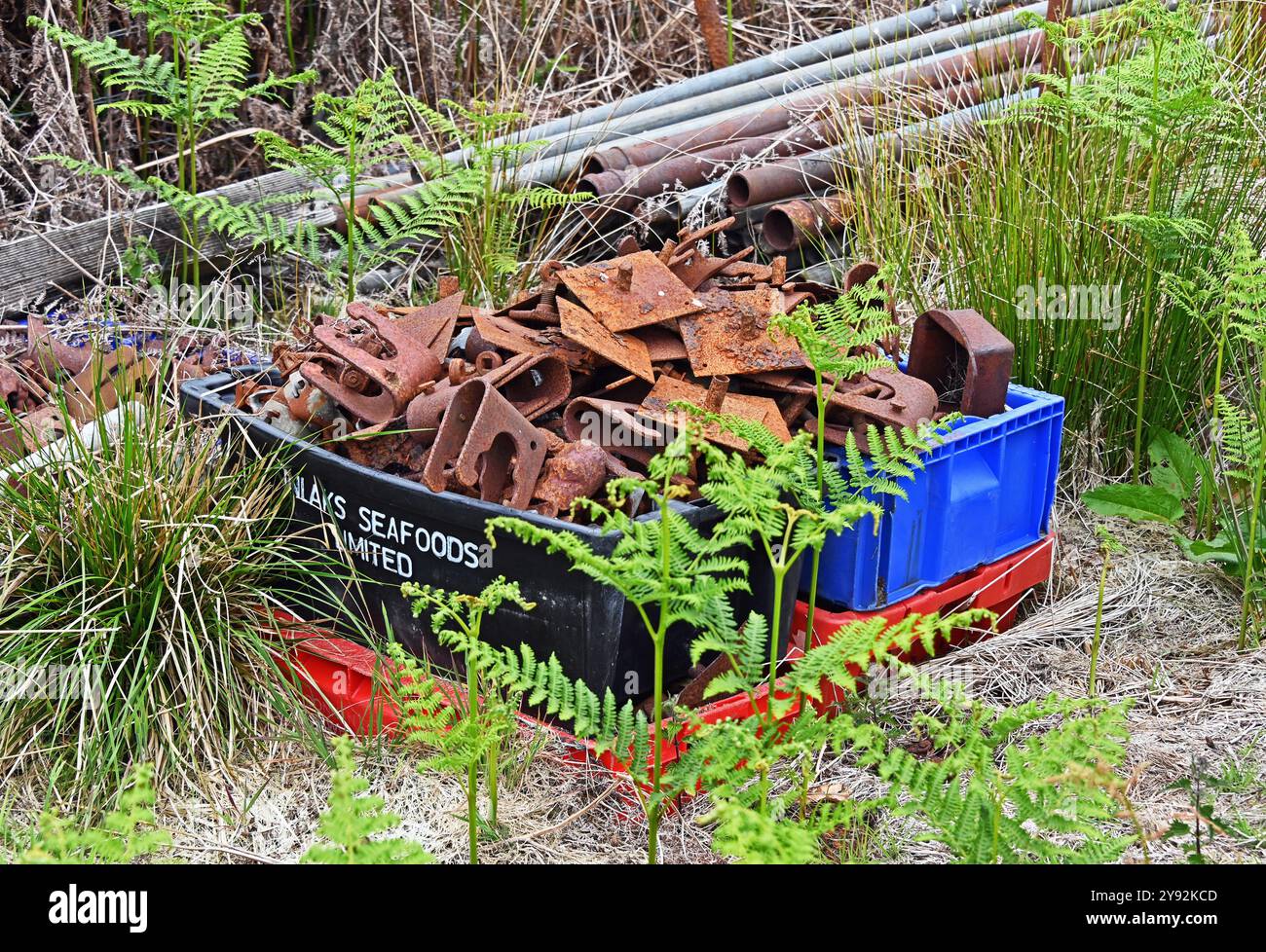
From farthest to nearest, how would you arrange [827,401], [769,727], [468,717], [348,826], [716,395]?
1. [716,395]
2. [827,401]
3. [468,717]
4. [769,727]
5. [348,826]

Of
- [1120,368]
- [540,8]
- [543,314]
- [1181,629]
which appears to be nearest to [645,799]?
[543,314]

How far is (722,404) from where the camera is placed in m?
2.88

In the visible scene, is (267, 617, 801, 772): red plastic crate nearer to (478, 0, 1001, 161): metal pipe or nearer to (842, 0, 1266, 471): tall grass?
(842, 0, 1266, 471): tall grass

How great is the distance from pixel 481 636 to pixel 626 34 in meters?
5.06

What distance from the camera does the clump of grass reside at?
2.68m

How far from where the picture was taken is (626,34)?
277 inches

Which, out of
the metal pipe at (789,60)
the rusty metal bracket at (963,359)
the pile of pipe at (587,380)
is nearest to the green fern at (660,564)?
the pile of pipe at (587,380)

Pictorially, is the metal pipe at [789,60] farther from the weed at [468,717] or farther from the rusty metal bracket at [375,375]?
the weed at [468,717]

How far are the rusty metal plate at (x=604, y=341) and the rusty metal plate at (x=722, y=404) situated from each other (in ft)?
0.16

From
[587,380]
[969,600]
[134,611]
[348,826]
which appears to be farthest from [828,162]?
[348,826]

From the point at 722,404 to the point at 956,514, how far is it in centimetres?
69

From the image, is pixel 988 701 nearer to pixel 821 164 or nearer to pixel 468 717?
pixel 468 717

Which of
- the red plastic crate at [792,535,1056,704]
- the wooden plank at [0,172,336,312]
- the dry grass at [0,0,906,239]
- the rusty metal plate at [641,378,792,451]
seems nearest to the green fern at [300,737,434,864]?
the rusty metal plate at [641,378,792,451]

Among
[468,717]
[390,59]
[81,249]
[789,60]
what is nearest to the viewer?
[468,717]
